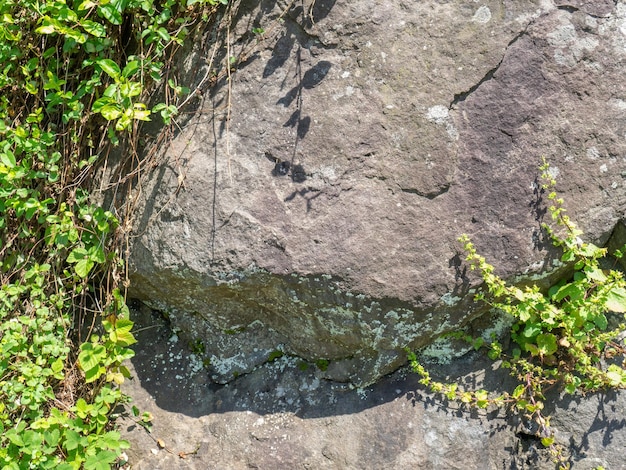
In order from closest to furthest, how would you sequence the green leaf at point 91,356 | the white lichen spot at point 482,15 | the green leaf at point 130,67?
the white lichen spot at point 482,15 < the green leaf at point 130,67 < the green leaf at point 91,356

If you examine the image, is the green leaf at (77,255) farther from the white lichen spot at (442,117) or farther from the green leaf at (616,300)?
the green leaf at (616,300)

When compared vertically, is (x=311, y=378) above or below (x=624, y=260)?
below

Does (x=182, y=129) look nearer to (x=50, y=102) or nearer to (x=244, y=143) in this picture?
(x=244, y=143)

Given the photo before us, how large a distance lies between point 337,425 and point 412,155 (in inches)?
46.7

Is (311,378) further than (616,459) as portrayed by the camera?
Yes

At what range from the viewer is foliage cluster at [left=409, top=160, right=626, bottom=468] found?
7.95ft

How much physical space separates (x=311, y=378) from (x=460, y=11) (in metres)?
1.65

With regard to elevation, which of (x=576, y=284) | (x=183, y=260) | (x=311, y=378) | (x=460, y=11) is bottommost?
(x=311, y=378)

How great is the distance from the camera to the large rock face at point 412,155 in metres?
2.42

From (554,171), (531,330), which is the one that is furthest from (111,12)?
(531,330)

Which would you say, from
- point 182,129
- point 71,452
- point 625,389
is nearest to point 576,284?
point 625,389

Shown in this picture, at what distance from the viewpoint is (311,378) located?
2.75 metres

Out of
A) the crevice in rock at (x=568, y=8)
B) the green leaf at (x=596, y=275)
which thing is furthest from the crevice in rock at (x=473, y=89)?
the green leaf at (x=596, y=275)

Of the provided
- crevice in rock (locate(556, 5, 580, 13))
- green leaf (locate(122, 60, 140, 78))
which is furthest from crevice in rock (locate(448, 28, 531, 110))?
green leaf (locate(122, 60, 140, 78))
